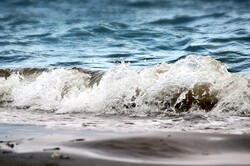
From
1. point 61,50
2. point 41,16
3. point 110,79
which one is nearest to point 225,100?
point 110,79

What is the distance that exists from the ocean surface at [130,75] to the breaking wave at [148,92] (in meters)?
0.01

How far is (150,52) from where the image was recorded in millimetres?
11555

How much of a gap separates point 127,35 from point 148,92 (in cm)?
837

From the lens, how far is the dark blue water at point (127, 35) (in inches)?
421

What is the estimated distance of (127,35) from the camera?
15.0 metres

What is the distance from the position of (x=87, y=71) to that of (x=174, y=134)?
13.2ft

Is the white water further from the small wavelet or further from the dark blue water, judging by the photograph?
the small wavelet

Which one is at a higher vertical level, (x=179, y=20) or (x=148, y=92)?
(x=179, y=20)

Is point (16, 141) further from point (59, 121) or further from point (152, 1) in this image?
point (152, 1)

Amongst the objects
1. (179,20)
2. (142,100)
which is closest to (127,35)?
(179,20)

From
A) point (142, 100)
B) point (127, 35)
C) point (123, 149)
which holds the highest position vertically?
point (127, 35)

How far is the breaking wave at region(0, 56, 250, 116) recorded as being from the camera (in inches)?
252

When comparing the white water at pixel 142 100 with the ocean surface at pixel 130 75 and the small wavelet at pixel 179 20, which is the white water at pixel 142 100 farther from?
the small wavelet at pixel 179 20

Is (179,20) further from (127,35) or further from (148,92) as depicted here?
(148,92)
